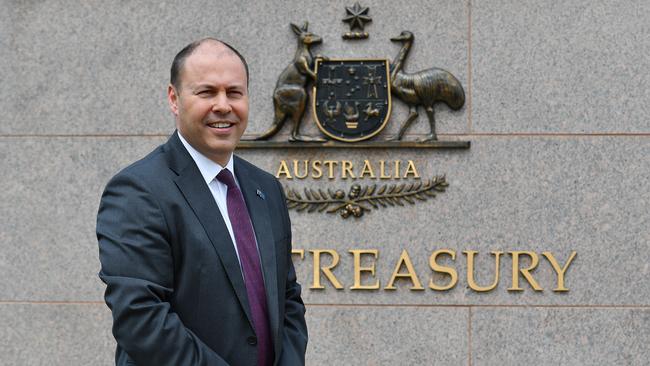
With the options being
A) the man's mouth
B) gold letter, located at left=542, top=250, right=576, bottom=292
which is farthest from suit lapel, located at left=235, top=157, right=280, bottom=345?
gold letter, located at left=542, top=250, right=576, bottom=292

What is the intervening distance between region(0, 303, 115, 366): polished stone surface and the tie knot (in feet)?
10.4

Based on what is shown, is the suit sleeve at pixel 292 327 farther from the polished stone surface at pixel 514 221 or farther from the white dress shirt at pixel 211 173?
the polished stone surface at pixel 514 221

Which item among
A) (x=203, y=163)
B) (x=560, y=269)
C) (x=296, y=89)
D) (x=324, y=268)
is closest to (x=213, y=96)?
(x=203, y=163)

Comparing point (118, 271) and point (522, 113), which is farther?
point (522, 113)

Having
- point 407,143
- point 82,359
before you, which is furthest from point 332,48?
point 82,359

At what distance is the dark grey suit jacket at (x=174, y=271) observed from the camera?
2178 mm

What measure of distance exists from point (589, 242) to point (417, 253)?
100 cm

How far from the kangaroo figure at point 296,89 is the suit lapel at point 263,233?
257 centimetres

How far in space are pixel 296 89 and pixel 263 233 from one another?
2.82m

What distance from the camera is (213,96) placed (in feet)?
7.64

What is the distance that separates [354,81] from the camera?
5227mm

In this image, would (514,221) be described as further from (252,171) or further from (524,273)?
(252,171)

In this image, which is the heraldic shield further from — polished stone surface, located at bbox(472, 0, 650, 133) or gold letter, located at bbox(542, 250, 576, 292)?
gold letter, located at bbox(542, 250, 576, 292)

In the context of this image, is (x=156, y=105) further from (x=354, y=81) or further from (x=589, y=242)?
(x=589, y=242)
